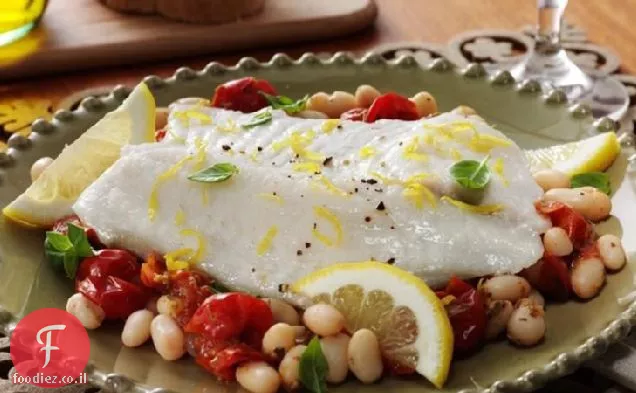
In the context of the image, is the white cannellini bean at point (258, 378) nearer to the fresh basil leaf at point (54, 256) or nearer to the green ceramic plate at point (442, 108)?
the green ceramic plate at point (442, 108)

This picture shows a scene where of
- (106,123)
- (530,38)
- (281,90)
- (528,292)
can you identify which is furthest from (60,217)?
(530,38)

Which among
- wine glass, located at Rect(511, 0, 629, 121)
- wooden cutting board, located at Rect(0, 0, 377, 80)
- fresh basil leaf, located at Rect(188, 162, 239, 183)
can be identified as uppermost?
fresh basil leaf, located at Rect(188, 162, 239, 183)

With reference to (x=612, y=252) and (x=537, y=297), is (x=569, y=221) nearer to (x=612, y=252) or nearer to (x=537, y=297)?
(x=612, y=252)

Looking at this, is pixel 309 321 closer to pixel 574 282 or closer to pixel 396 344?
pixel 396 344

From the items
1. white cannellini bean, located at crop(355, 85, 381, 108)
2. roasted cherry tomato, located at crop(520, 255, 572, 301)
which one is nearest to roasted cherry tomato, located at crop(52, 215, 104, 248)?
white cannellini bean, located at crop(355, 85, 381, 108)

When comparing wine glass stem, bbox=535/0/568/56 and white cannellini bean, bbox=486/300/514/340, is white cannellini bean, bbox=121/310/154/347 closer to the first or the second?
white cannellini bean, bbox=486/300/514/340
